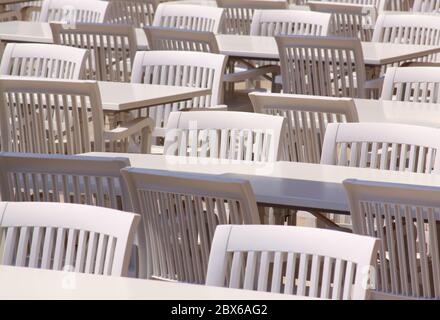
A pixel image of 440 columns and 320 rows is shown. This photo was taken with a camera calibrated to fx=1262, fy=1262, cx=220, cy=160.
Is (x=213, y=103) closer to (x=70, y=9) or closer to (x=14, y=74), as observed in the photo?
(x=14, y=74)

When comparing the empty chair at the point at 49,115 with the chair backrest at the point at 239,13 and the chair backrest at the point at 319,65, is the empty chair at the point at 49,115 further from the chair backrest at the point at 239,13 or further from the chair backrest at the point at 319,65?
the chair backrest at the point at 239,13

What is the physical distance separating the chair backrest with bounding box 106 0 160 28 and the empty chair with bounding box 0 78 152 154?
373 centimetres

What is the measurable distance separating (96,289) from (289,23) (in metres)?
5.44

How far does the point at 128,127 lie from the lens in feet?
19.6

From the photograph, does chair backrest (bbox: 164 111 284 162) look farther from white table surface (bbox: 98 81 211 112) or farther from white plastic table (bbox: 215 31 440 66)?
white plastic table (bbox: 215 31 440 66)

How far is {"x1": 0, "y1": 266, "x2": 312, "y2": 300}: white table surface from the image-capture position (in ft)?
9.37

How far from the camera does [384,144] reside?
15.2ft

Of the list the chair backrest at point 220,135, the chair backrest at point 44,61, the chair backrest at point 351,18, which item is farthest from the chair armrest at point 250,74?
the chair backrest at point 220,135

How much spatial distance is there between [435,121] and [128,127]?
1497 millimetres

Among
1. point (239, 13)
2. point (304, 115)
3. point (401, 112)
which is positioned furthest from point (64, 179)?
point (239, 13)

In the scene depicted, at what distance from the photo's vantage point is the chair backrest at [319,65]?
673cm

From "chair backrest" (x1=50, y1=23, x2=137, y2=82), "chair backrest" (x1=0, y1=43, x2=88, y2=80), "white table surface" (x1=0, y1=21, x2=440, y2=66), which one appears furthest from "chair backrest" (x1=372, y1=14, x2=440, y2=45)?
"chair backrest" (x1=0, y1=43, x2=88, y2=80)

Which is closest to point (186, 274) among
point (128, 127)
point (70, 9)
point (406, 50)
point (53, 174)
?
point (53, 174)

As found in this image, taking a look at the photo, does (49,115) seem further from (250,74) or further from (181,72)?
(250,74)
